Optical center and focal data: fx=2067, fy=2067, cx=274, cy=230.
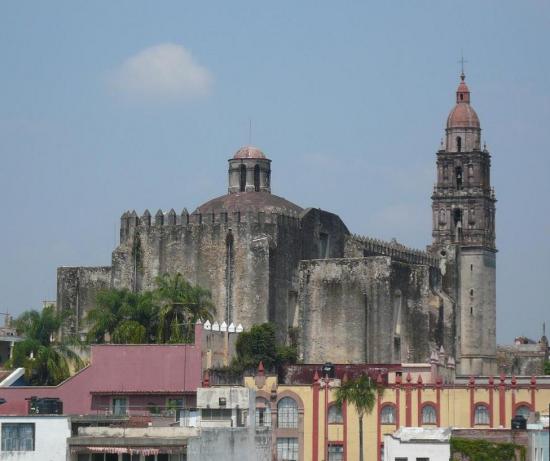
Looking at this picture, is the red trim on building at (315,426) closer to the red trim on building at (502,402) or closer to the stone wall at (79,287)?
the red trim on building at (502,402)

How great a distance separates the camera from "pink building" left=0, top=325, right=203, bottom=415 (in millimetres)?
87438

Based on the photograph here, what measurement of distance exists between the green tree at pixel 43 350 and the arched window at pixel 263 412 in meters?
10.7

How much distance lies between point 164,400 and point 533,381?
1558 cm

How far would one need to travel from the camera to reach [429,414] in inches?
3317

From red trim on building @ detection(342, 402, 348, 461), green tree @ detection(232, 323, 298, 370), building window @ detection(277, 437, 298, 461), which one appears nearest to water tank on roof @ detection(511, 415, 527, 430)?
red trim on building @ detection(342, 402, 348, 461)

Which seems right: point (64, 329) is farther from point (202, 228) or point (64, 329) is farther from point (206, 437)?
point (206, 437)

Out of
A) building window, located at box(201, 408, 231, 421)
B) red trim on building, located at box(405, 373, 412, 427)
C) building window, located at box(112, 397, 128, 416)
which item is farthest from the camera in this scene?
building window, located at box(112, 397, 128, 416)

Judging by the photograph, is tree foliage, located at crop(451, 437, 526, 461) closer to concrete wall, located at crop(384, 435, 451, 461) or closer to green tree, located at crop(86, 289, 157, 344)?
concrete wall, located at crop(384, 435, 451, 461)

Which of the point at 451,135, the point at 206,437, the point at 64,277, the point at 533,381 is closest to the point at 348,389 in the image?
the point at 533,381

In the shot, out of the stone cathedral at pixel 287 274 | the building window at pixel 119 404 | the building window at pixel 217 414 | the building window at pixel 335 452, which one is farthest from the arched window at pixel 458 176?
the building window at pixel 217 414

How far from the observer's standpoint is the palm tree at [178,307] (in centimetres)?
9694

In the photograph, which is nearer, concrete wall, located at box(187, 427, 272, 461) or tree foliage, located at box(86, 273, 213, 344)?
concrete wall, located at box(187, 427, 272, 461)

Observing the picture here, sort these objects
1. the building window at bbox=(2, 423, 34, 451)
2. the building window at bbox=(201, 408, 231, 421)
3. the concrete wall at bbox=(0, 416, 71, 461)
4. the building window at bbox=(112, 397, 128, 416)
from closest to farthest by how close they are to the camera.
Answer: the concrete wall at bbox=(0, 416, 71, 461) → the building window at bbox=(2, 423, 34, 451) → the building window at bbox=(201, 408, 231, 421) → the building window at bbox=(112, 397, 128, 416)

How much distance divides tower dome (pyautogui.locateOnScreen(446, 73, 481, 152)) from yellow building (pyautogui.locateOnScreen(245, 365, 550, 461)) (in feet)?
125
